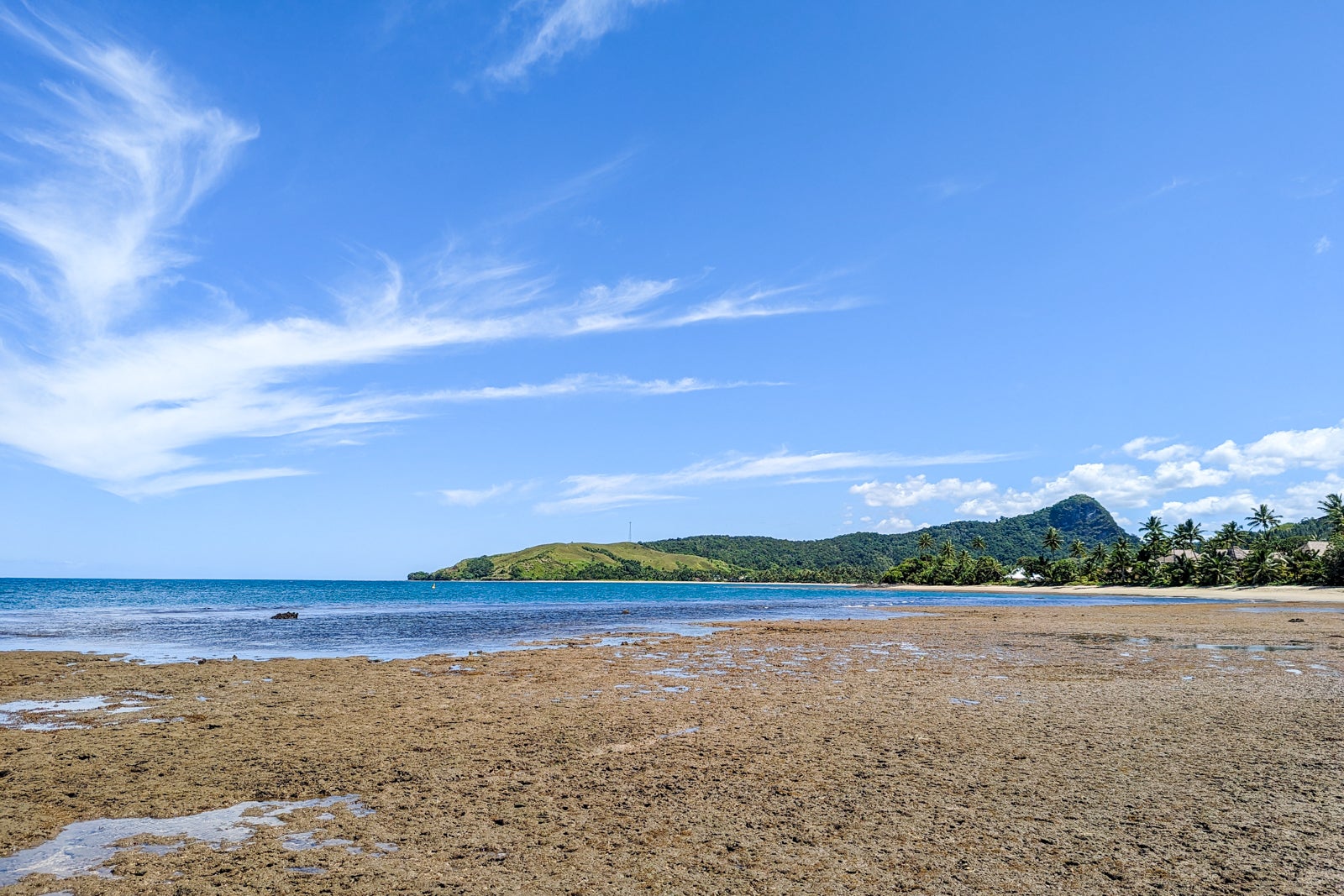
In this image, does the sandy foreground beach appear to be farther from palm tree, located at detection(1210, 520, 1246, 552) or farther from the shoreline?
palm tree, located at detection(1210, 520, 1246, 552)

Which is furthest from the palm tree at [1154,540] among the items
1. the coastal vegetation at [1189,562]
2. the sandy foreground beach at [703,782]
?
the sandy foreground beach at [703,782]

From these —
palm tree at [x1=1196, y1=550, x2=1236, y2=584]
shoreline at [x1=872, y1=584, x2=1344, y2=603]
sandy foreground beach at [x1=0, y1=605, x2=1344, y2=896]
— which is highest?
sandy foreground beach at [x1=0, y1=605, x2=1344, y2=896]

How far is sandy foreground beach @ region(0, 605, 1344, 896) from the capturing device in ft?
28.2

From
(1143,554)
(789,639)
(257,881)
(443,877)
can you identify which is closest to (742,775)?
(443,877)

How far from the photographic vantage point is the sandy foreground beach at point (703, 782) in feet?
28.2

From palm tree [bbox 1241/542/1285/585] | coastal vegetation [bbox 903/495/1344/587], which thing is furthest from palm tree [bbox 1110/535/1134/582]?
palm tree [bbox 1241/542/1285/585]

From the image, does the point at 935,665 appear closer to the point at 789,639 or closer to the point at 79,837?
the point at 789,639

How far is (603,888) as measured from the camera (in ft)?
26.9

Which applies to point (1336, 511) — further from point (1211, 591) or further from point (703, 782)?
point (703, 782)

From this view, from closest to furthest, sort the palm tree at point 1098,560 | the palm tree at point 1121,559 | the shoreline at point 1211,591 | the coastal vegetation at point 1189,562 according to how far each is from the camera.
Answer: the shoreline at point 1211,591 < the coastal vegetation at point 1189,562 < the palm tree at point 1121,559 < the palm tree at point 1098,560

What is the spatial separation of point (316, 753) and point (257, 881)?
643 centimetres

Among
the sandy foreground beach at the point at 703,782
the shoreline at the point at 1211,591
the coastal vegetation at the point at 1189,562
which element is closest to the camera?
the sandy foreground beach at the point at 703,782

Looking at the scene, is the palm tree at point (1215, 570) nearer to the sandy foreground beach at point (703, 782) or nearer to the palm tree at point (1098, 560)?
the palm tree at point (1098, 560)

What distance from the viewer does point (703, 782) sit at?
40.0ft
